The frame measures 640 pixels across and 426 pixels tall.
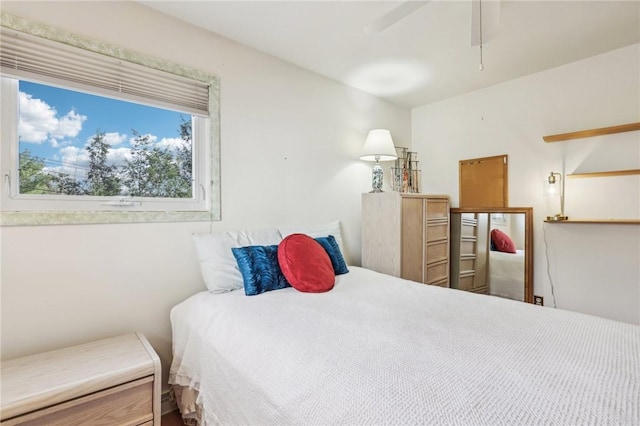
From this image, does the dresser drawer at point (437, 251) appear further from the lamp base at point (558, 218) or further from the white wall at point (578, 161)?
the lamp base at point (558, 218)

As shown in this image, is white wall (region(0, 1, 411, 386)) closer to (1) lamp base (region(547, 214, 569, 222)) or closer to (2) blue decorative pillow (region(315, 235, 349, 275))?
(2) blue decorative pillow (region(315, 235, 349, 275))

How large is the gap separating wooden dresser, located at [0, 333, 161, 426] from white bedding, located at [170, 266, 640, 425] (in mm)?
216

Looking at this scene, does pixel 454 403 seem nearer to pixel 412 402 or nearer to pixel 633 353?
pixel 412 402

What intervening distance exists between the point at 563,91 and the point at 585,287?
5.71ft

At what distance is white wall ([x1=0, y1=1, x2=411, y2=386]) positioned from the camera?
153cm

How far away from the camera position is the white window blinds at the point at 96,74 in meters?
1.49

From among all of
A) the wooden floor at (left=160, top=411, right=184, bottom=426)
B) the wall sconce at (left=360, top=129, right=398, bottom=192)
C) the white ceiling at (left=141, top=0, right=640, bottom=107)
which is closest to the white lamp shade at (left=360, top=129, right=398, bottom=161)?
the wall sconce at (left=360, top=129, right=398, bottom=192)

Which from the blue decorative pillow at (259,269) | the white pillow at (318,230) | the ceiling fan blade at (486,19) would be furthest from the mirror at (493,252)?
the blue decorative pillow at (259,269)

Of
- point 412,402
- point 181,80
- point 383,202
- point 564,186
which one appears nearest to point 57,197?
point 181,80

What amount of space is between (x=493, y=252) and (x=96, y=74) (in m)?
3.57

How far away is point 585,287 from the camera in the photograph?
2553mm

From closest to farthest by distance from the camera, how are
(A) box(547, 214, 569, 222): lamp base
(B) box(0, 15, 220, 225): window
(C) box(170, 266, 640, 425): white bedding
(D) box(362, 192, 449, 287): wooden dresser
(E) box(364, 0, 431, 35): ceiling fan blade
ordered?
Answer: (C) box(170, 266, 640, 425): white bedding → (E) box(364, 0, 431, 35): ceiling fan blade → (B) box(0, 15, 220, 225): window → (A) box(547, 214, 569, 222): lamp base → (D) box(362, 192, 449, 287): wooden dresser

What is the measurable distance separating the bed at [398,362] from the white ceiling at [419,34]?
5.02 ft

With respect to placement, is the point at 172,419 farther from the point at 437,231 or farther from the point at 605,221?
the point at 605,221
